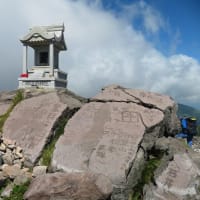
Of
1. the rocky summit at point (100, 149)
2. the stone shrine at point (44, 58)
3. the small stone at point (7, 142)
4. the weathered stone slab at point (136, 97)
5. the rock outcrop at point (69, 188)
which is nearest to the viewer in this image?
the rock outcrop at point (69, 188)

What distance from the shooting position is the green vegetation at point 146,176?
756 cm

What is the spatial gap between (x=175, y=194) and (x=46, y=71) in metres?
10.7

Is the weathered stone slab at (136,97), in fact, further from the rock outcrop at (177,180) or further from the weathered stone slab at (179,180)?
the weathered stone slab at (179,180)

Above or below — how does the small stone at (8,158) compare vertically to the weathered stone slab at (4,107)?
below

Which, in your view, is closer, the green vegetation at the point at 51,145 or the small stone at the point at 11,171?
the small stone at the point at 11,171

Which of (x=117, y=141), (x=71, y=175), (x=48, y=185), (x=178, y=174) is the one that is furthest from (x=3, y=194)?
(x=178, y=174)

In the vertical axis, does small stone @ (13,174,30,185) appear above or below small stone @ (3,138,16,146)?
below

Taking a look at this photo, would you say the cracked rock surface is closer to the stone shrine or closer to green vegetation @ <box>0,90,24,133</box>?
green vegetation @ <box>0,90,24,133</box>

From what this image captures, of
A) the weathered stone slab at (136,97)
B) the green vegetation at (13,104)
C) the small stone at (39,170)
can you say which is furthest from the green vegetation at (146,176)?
the green vegetation at (13,104)

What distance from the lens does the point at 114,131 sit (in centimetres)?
898

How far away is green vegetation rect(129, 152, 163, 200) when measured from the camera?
24.8 feet

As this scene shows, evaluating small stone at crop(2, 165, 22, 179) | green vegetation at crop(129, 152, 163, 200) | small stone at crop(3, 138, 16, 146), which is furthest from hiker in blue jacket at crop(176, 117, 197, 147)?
small stone at crop(2, 165, 22, 179)

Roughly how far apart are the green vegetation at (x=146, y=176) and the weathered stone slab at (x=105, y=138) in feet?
1.97

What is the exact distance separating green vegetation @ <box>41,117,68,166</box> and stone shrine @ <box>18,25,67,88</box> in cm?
432
